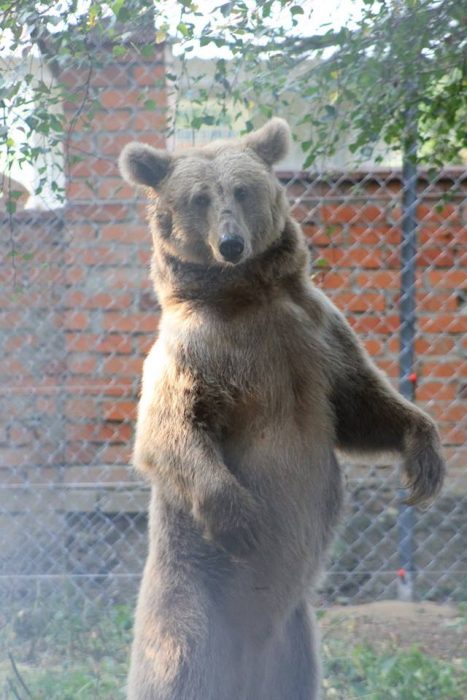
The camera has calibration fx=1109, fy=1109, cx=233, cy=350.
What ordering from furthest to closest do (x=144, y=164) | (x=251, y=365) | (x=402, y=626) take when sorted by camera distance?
(x=402, y=626)
(x=144, y=164)
(x=251, y=365)

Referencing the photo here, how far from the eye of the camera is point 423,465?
10.8 ft

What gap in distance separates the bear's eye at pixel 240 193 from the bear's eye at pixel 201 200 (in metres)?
0.08

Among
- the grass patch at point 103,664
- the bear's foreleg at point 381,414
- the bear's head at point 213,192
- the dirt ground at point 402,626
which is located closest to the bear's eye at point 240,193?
the bear's head at point 213,192

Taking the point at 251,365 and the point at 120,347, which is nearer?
the point at 251,365

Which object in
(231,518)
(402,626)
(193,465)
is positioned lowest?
(402,626)

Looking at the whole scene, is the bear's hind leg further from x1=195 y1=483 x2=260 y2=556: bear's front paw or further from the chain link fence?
the chain link fence

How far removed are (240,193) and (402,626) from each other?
2292mm

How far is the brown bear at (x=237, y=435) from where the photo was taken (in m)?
3.06

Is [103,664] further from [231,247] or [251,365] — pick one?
[231,247]

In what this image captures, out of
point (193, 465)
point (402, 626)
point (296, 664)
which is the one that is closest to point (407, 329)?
point (402, 626)

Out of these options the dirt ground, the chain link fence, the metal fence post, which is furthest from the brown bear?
the chain link fence

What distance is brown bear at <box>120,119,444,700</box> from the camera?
3057 millimetres

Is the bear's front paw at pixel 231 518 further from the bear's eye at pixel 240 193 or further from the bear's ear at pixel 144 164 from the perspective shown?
the bear's ear at pixel 144 164

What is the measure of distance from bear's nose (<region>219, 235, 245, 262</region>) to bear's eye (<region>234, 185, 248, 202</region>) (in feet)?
0.69
